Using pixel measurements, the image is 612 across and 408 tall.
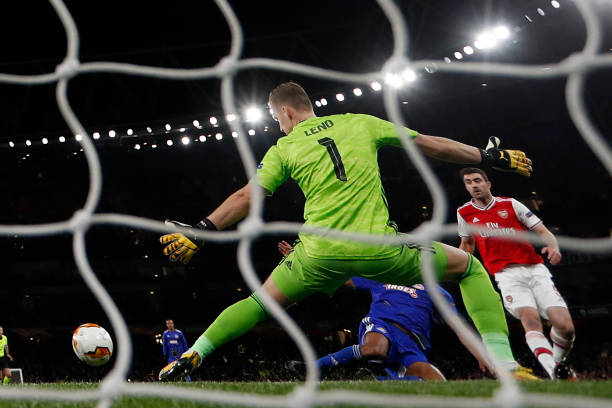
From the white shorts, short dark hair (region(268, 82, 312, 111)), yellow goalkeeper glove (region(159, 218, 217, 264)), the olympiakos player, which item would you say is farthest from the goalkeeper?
the white shorts

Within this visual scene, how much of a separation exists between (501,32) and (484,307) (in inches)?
333

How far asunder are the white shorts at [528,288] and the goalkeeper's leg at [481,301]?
1.52 meters

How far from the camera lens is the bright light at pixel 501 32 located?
10.1m

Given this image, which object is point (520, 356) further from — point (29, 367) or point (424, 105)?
point (29, 367)

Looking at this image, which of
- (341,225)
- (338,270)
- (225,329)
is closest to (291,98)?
(341,225)

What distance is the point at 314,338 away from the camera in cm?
1543

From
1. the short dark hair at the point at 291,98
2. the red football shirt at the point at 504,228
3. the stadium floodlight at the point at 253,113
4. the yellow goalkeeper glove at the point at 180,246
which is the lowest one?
the yellow goalkeeper glove at the point at 180,246

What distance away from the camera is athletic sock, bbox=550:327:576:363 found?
13.4ft

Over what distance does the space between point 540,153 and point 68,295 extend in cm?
1372

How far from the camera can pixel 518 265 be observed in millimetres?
4449

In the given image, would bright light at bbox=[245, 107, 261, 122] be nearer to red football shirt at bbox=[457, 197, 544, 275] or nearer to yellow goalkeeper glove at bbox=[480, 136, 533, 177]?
red football shirt at bbox=[457, 197, 544, 275]

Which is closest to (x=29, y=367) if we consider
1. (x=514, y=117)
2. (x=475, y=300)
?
(x=514, y=117)

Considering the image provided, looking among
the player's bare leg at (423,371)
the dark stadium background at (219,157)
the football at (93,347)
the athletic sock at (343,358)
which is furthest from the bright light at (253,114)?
the player's bare leg at (423,371)

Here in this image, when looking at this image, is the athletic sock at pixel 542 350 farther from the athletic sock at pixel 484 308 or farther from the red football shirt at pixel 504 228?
the athletic sock at pixel 484 308
